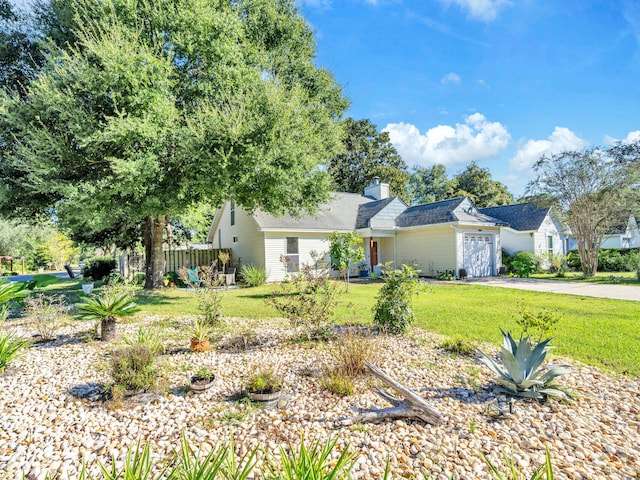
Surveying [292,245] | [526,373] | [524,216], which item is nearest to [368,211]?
[292,245]

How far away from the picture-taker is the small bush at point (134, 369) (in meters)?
3.66

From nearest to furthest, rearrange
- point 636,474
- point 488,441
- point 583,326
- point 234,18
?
point 636,474 < point 488,441 < point 583,326 < point 234,18

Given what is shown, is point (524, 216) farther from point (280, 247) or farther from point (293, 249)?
point (280, 247)

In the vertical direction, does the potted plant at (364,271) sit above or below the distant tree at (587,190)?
below

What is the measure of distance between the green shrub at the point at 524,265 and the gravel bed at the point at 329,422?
14482 mm

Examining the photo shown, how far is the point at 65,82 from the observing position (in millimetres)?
9016

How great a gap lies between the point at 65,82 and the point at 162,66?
2577 millimetres

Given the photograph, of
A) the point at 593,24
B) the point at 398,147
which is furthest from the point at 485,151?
the point at 593,24

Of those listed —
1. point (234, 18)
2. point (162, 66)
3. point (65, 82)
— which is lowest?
point (65, 82)

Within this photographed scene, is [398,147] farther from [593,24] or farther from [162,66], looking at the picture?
[162,66]

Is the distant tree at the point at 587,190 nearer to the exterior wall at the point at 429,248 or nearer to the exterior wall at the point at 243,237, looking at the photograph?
the exterior wall at the point at 429,248

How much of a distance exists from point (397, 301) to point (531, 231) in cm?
1881

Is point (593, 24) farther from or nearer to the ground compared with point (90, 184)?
farther from the ground

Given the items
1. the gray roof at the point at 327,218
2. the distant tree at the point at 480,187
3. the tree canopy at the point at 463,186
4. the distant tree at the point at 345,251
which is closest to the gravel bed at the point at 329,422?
the distant tree at the point at 345,251
